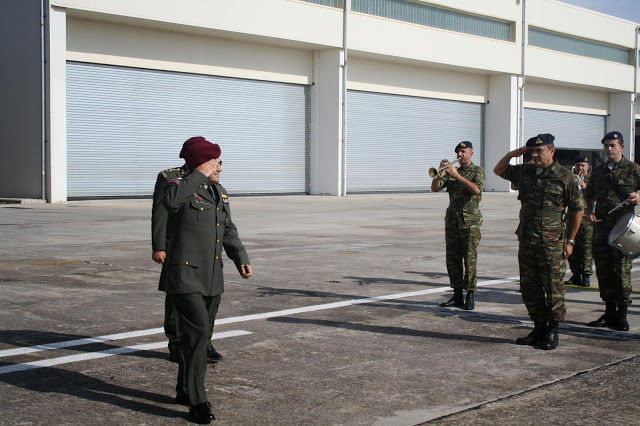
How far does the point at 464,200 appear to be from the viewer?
29.0 feet

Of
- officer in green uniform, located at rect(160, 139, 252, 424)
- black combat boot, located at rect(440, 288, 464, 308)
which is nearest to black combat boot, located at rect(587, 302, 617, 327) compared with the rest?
black combat boot, located at rect(440, 288, 464, 308)

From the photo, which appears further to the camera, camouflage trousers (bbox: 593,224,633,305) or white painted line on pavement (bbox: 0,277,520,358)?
camouflage trousers (bbox: 593,224,633,305)

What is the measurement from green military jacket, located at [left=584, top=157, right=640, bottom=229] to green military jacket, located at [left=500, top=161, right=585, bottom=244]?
120 centimetres

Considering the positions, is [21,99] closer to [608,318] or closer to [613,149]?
[613,149]

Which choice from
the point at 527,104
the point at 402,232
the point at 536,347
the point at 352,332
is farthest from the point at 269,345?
the point at 527,104

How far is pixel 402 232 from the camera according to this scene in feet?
59.9

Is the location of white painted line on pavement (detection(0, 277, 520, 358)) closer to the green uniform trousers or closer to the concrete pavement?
the concrete pavement

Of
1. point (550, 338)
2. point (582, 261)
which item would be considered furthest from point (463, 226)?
point (582, 261)

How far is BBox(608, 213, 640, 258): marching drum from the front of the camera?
753cm

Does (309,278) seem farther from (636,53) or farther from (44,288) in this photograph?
(636,53)

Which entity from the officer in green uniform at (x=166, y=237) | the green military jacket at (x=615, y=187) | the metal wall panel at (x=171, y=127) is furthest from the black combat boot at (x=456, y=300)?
the metal wall panel at (x=171, y=127)

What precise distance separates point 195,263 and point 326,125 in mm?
29987

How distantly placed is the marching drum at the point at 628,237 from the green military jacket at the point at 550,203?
820 mm

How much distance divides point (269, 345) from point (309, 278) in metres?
3.93
